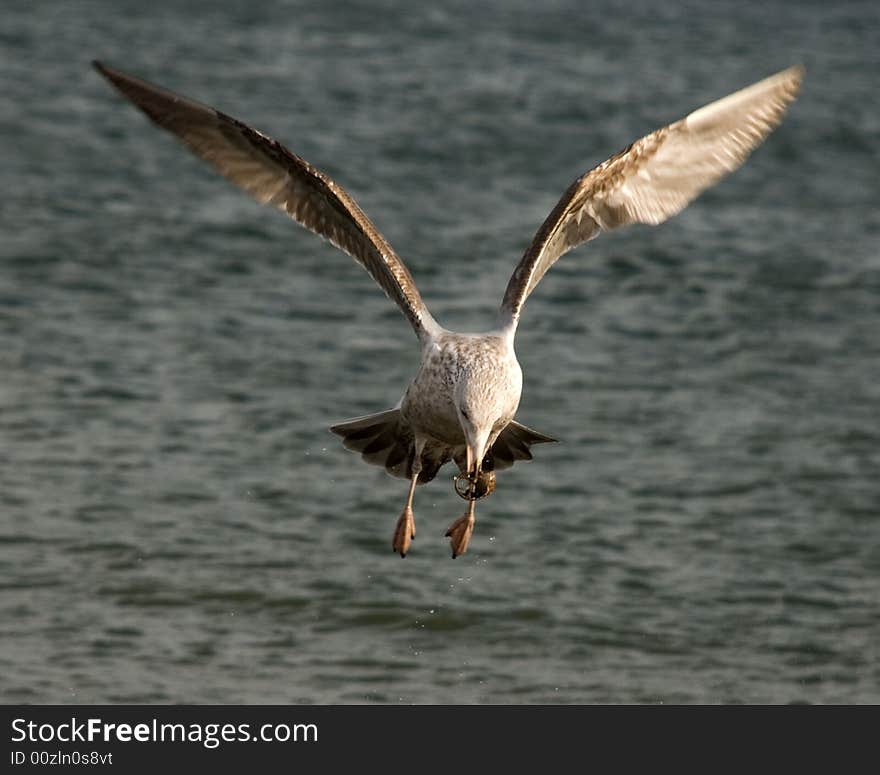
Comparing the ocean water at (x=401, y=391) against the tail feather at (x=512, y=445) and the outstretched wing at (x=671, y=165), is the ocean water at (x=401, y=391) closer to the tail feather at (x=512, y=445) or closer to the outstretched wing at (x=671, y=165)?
the tail feather at (x=512, y=445)

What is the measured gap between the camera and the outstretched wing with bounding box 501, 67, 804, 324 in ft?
28.2

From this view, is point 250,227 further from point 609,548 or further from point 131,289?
point 609,548

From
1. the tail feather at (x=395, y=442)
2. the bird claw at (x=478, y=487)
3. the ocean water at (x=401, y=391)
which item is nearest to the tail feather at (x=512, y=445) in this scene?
the tail feather at (x=395, y=442)

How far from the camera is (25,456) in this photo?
40.4 ft

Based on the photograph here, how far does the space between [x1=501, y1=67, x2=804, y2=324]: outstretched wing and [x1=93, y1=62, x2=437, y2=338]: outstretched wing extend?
1.90 ft

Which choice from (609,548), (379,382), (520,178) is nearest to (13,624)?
(609,548)

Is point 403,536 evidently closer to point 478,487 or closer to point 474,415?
point 478,487

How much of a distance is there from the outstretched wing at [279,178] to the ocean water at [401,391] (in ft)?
7.98

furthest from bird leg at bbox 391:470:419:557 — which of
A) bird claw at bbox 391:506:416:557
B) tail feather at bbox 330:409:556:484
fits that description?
tail feather at bbox 330:409:556:484

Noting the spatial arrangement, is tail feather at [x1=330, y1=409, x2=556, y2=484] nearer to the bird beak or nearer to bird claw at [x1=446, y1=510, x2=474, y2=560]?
bird claw at [x1=446, y1=510, x2=474, y2=560]

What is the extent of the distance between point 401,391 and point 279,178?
5.25 metres

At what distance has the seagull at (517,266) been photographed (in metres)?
7.83

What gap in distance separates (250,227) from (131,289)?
93.6 inches

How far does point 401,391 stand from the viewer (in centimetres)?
1381
